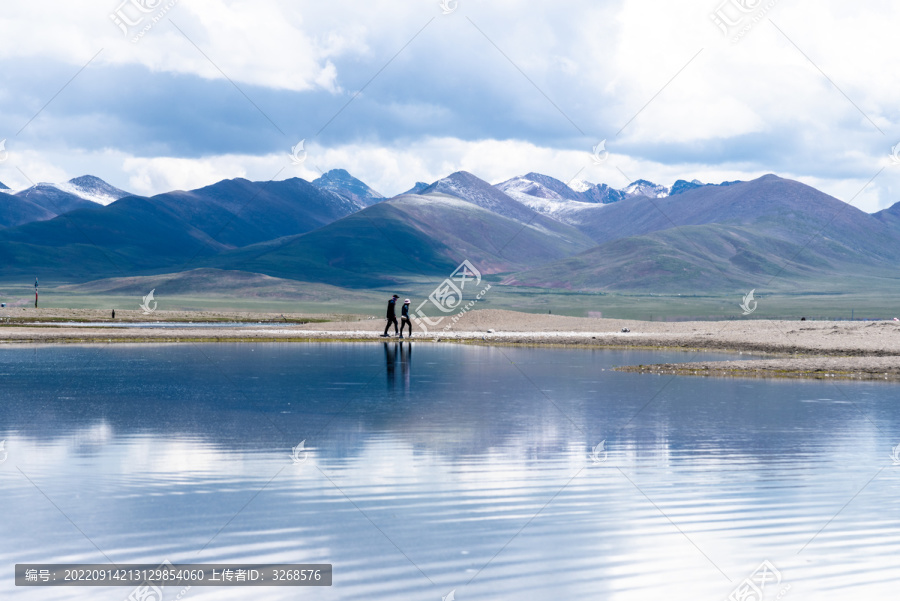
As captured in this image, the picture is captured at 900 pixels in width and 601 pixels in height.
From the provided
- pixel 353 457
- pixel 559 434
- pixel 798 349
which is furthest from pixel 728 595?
pixel 798 349

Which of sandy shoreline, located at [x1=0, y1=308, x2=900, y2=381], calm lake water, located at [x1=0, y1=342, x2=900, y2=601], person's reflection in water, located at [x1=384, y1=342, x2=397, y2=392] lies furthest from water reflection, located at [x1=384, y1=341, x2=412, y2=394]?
sandy shoreline, located at [x1=0, y1=308, x2=900, y2=381]

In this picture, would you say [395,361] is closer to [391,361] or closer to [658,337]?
[391,361]

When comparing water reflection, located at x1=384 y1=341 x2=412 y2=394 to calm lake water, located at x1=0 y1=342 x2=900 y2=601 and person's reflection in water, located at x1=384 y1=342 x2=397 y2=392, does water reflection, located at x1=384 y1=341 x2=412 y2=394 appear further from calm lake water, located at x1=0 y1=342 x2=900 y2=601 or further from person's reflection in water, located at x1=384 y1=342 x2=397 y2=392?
calm lake water, located at x1=0 y1=342 x2=900 y2=601

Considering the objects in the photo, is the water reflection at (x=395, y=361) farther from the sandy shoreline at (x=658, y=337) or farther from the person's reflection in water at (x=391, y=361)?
the sandy shoreline at (x=658, y=337)

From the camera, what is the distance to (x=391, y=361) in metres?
35.6

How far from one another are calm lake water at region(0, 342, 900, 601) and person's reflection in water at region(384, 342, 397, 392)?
204 centimetres

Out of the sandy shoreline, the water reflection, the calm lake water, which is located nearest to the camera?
the calm lake water

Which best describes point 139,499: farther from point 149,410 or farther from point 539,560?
point 149,410

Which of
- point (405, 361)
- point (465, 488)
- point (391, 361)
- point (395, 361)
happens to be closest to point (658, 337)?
point (405, 361)

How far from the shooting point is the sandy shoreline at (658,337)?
1272 inches

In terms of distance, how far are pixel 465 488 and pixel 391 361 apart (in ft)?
75.2

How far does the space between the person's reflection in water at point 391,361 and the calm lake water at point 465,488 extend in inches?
80.2

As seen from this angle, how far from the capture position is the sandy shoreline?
32.3m

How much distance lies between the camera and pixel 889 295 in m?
175
